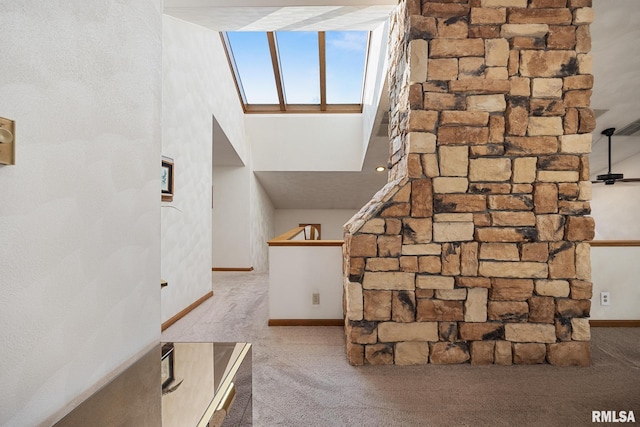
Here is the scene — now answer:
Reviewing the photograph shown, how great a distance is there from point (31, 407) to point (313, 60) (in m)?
5.58

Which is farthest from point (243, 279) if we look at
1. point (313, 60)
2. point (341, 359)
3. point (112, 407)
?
point (112, 407)

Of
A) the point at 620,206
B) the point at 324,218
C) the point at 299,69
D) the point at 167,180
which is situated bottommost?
the point at 324,218


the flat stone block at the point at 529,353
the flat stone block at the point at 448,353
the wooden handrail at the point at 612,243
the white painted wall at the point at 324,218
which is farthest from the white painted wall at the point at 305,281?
the white painted wall at the point at 324,218

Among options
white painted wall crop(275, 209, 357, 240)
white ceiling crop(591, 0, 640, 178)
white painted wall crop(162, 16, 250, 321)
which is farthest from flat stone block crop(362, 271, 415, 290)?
white painted wall crop(275, 209, 357, 240)

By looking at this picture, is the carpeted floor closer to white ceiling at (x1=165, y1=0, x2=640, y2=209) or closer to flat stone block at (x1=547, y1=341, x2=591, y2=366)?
flat stone block at (x1=547, y1=341, x2=591, y2=366)

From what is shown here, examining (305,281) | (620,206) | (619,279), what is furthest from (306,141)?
(620,206)

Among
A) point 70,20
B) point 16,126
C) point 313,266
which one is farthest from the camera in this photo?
point 313,266

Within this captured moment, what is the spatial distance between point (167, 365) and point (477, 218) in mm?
1956

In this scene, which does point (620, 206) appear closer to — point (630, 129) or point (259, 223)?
point (630, 129)

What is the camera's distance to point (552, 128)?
201cm

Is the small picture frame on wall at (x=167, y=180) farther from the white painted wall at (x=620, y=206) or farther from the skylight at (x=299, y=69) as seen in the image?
the white painted wall at (x=620, y=206)

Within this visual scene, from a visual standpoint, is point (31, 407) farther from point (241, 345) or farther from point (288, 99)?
point (288, 99)

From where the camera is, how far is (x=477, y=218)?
2.02 meters

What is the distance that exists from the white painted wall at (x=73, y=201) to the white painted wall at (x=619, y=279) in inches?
142
